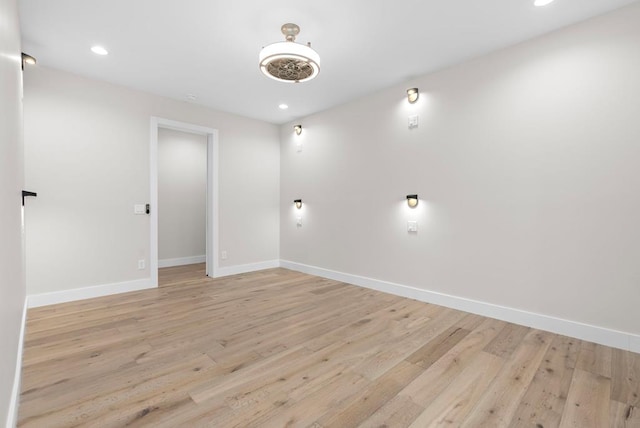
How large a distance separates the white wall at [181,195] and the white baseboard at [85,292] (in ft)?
5.87

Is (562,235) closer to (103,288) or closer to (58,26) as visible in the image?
(58,26)

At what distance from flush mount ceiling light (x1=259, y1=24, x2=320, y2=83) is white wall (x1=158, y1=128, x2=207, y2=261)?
389 centimetres

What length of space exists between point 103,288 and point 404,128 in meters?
4.31

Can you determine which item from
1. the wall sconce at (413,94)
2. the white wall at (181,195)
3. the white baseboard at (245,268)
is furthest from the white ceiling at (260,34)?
the white baseboard at (245,268)

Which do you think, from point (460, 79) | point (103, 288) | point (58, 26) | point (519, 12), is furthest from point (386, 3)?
point (103, 288)

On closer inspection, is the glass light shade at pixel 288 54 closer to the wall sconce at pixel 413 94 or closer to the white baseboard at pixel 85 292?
the wall sconce at pixel 413 94

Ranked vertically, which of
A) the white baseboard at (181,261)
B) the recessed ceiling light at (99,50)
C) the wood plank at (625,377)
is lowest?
the wood plank at (625,377)

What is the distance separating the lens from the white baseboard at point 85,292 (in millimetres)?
3289

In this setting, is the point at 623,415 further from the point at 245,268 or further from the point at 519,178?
the point at 245,268

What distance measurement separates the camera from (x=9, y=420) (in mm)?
1295

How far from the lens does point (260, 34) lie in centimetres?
270

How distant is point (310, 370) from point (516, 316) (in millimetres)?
2149

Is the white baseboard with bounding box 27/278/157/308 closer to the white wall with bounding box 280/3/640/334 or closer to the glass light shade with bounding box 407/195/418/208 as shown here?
the white wall with bounding box 280/3/640/334

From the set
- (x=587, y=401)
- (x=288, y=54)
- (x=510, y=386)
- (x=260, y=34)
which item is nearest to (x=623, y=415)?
(x=587, y=401)
